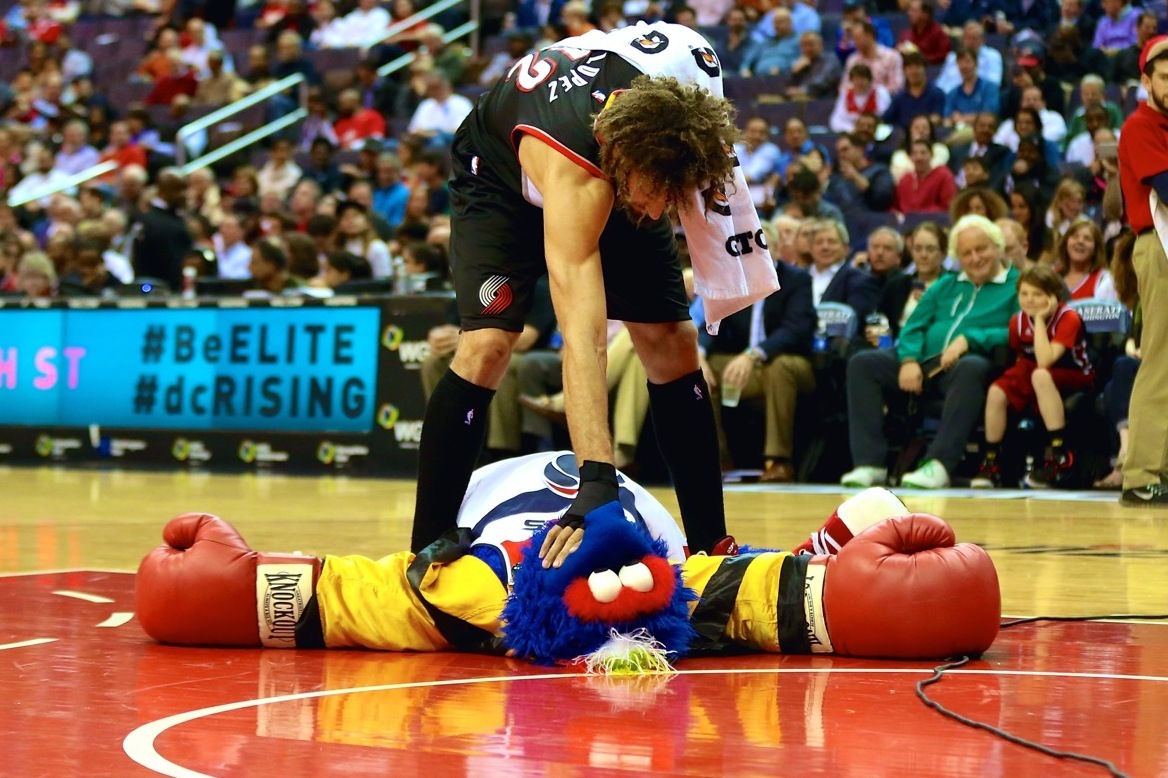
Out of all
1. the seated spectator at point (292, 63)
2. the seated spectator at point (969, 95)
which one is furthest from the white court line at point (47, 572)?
the seated spectator at point (292, 63)

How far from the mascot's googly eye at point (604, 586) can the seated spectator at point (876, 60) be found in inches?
399

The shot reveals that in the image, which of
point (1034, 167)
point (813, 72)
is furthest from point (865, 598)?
point (813, 72)

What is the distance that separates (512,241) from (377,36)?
46.6 ft

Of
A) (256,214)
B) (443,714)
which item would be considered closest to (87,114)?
(256,214)

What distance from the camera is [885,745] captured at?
→ 2684mm

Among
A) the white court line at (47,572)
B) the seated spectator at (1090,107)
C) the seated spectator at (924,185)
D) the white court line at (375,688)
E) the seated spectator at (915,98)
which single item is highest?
the seated spectator at (915,98)

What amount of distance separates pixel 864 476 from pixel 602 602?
5.73 metres

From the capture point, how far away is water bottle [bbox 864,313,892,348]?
934 cm

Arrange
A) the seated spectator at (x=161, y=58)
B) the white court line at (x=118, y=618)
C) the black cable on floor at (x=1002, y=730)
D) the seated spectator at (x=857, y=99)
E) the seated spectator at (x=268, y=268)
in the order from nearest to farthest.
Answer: the black cable on floor at (x=1002, y=730), the white court line at (x=118, y=618), the seated spectator at (x=268, y=268), the seated spectator at (x=857, y=99), the seated spectator at (x=161, y=58)

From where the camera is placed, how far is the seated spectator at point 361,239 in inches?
468

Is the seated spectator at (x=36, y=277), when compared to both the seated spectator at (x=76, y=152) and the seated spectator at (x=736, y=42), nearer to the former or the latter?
the seated spectator at (x=76, y=152)

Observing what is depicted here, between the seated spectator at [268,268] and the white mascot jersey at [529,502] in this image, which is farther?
the seated spectator at [268,268]

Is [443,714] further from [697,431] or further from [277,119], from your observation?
[277,119]

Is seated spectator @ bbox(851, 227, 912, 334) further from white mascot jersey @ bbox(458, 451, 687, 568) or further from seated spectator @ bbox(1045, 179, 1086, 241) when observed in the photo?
white mascot jersey @ bbox(458, 451, 687, 568)
